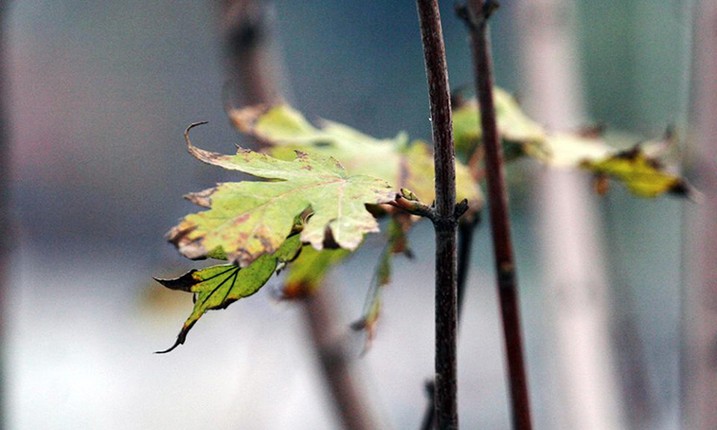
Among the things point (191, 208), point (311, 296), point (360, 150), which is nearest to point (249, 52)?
point (311, 296)

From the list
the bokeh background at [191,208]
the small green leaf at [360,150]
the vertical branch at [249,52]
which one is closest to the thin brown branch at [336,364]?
the vertical branch at [249,52]

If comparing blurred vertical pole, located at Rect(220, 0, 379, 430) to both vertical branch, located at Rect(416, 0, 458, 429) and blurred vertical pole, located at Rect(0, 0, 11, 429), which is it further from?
vertical branch, located at Rect(416, 0, 458, 429)

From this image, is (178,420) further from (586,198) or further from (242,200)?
(242,200)

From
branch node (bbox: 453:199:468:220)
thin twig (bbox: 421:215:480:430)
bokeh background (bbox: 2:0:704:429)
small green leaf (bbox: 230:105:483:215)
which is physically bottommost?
bokeh background (bbox: 2:0:704:429)

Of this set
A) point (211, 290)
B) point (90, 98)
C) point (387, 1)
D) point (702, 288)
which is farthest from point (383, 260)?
point (90, 98)

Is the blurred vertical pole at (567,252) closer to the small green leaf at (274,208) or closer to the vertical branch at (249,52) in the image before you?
the vertical branch at (249,52)

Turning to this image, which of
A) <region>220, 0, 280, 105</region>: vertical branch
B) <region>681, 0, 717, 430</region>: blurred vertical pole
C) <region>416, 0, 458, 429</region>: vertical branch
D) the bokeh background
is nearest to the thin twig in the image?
<region>416, 0, 458, 429</region>: vertical branch

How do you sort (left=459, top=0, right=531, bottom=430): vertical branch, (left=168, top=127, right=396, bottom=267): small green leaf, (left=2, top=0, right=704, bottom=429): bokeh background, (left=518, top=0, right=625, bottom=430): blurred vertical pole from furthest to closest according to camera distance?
(left=2, top=0, right=704, bottom=429): bokeh background, (left=518, top=0, right=625, bottom=430): blurred vertical pole, (left=459, top=0, right=531, bottom=430): vertical branch, (left=168, top=127, right=396, bottom=267): small green leaf
